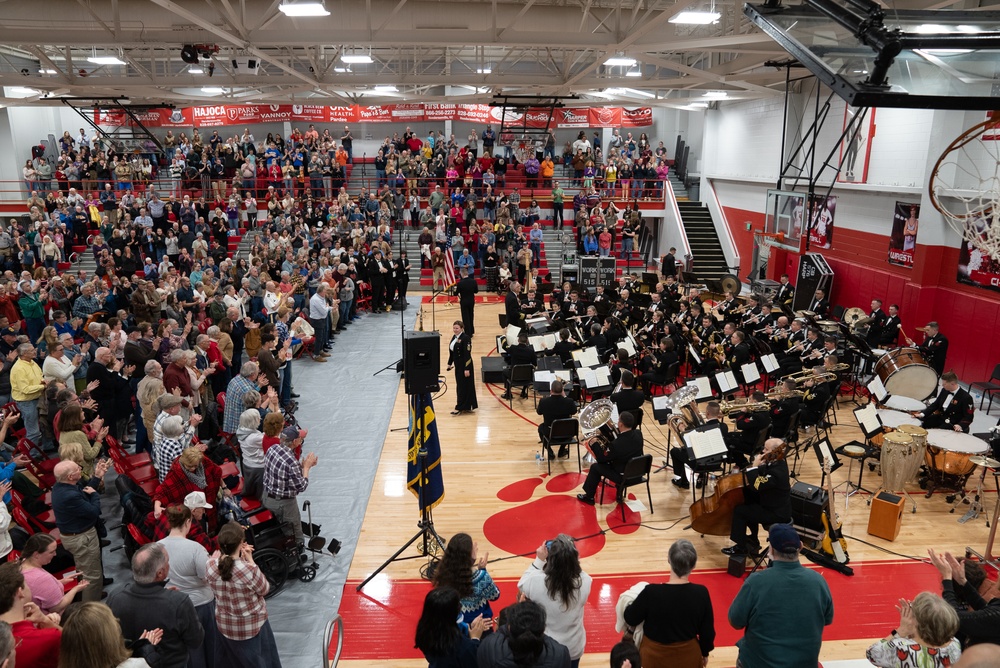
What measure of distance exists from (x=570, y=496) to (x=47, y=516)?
6.06 m

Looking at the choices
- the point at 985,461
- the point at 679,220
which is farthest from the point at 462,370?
the point at 679,220

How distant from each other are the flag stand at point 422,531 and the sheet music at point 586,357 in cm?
464

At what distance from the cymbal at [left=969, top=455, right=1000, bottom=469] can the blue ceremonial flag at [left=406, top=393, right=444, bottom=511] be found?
257 inches

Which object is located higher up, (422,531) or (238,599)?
(238,599)

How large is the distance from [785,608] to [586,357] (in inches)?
288

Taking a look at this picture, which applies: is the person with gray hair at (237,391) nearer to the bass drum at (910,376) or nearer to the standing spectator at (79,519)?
the standing spectator at (79,519)

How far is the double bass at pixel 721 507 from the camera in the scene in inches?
300

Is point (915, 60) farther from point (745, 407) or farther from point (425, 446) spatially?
point (745, 407)

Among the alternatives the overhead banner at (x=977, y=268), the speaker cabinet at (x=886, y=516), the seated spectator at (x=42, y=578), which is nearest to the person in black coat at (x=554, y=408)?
the speaker cabinet at (x=886, y=516)

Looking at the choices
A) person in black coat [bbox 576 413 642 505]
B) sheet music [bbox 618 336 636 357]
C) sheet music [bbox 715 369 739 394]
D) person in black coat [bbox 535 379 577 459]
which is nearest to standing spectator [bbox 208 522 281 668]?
person in black coat [bbox 576 413 642 505]

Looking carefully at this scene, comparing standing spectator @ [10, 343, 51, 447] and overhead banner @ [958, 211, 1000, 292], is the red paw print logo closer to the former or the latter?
standing spectator @ [10, 343, 51, 447]

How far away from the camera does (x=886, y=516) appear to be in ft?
26.1

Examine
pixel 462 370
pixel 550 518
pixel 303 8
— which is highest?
pixel 303 8

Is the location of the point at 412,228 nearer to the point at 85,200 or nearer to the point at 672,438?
the point at 85,200
